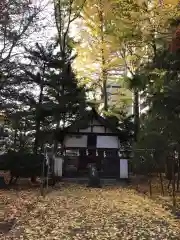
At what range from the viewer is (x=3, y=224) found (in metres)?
7.62

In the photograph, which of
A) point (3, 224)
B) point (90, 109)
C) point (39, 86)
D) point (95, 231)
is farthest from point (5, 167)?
point (95, 231)

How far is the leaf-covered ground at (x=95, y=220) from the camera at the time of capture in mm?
6572

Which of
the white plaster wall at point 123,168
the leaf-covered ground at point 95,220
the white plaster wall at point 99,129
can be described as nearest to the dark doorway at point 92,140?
the white plaster wall at point 99,129

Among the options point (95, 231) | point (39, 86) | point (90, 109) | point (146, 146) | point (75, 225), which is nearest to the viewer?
point (95, 231)

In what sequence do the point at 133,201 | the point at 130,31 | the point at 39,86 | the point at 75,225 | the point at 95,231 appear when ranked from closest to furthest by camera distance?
the point at 95,231 → the point at 75,225 → the point at 133,201 → the point at 130,31 → the point at 39,86

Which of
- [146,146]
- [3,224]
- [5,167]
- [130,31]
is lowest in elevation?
[3,224]

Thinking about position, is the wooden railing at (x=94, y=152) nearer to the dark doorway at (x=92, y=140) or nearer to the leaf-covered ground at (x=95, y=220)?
the dark doorway at (x=92, y=140)

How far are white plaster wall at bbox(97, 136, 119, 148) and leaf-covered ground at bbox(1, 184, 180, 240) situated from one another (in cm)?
862

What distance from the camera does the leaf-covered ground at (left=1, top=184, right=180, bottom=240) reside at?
6.57 metres

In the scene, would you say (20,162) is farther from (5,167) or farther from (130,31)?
(130,31)

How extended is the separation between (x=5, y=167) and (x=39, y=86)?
4.98m

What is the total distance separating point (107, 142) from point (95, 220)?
39.7ft

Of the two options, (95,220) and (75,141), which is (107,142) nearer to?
(75,141)

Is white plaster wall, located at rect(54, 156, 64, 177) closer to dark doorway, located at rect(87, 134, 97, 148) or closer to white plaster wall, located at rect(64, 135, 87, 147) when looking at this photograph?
white plaster wall, located at rect(64, 135, 87, 147)
